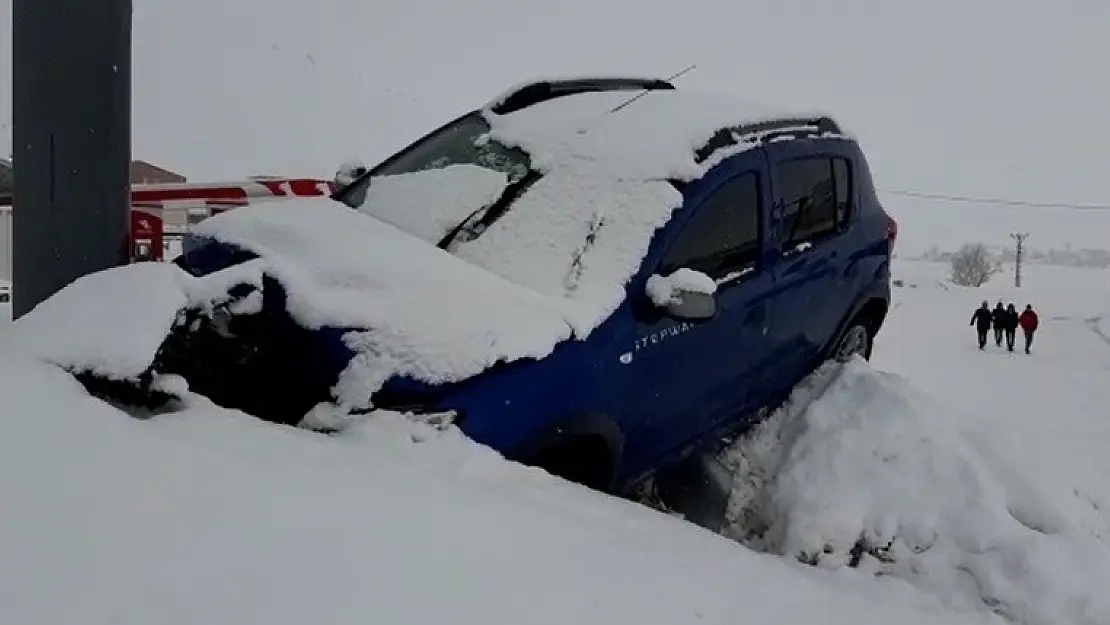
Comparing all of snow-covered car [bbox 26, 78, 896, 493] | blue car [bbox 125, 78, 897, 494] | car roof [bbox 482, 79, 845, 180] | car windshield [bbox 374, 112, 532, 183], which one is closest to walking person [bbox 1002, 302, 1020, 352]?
snow-covered car [bbox 26, 78, 896, 493]

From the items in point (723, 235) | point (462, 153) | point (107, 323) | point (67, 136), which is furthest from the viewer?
point (462, 153)

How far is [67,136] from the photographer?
12.4ft

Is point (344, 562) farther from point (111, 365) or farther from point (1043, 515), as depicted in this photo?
point (1043, 515)

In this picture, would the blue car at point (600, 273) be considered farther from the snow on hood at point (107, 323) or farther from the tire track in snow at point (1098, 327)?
the tire track in snow at point (1098, 327)

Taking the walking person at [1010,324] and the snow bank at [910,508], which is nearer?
the snow bank at [910,508]

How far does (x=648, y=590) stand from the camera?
7.22 ft

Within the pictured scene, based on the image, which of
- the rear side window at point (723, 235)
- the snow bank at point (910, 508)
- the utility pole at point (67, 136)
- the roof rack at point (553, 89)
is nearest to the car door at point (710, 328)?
the rear side window at point (723, 235)

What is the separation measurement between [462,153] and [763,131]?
1370 mm

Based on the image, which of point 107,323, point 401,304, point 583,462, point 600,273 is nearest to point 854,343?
point 600,273

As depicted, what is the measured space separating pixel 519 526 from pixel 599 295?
1.29m

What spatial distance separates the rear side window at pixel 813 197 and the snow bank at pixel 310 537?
211cm

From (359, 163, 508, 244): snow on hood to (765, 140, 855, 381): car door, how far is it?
1311mm

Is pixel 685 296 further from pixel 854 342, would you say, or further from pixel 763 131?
pixel 854 342

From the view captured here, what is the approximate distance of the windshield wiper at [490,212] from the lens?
12.3ft
